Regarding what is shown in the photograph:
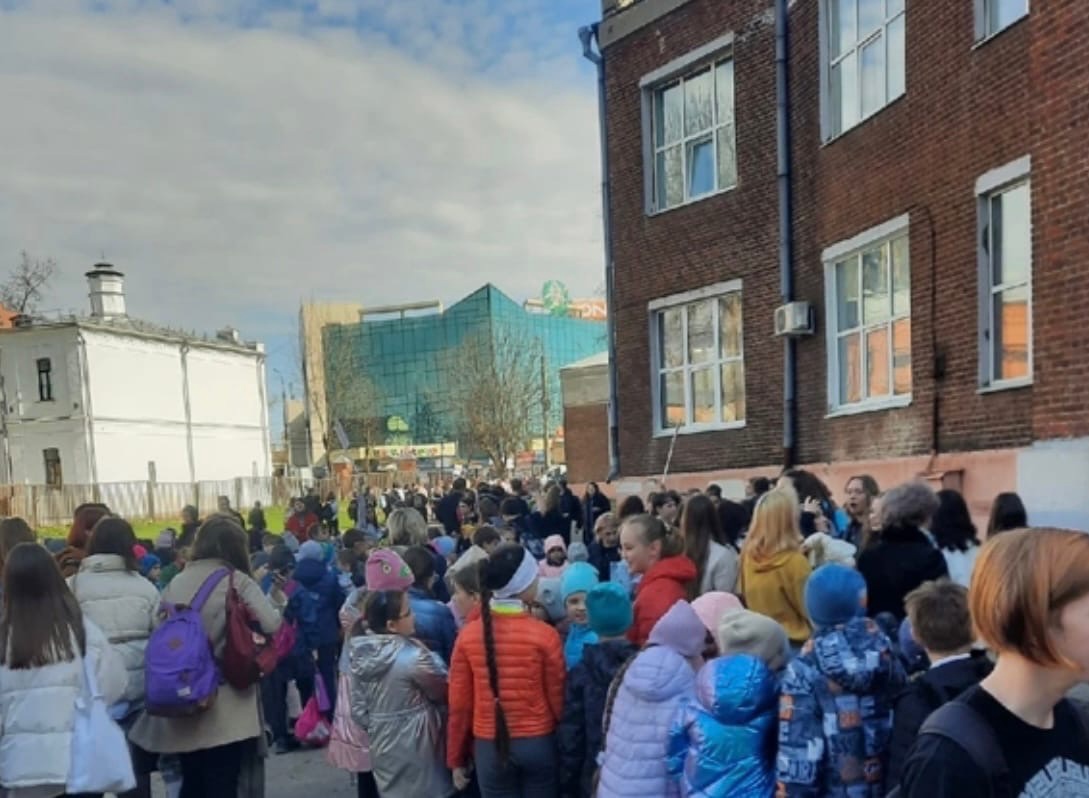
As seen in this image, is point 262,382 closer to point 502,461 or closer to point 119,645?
point 502,461

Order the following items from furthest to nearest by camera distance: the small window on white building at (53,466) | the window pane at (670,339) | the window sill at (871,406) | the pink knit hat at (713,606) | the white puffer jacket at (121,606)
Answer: the small window on white building at (53,466) → the window pane at (670,339) → the window sill at (871,406) → the white puffer jacket at (121,606) → the pink knit hat at (713,606)

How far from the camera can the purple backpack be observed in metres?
4.04

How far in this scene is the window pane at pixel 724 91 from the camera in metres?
13.5

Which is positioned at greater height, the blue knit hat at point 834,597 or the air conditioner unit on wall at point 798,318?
the air conditioner unit on wall at point 798,318

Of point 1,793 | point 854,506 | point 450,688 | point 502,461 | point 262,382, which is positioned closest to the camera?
point 1,793

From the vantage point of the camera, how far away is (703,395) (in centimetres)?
1430

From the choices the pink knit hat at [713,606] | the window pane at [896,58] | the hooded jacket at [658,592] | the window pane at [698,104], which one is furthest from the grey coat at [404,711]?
the window pane at [698,104]

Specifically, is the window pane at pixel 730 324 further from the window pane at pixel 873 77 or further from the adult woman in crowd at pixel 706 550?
the adult woman in crowd at pixel 706 550

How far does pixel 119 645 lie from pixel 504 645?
2.08 meters

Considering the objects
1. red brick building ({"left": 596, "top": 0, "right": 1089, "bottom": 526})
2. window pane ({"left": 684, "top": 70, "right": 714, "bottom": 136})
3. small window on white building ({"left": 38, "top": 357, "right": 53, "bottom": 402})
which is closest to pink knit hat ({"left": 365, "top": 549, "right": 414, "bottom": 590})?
red brick building ({"left": 596, "top": 0, "right": 1089, "bottom": 526})

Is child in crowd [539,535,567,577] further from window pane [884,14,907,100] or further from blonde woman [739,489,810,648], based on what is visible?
window pane [884,14,907,100]

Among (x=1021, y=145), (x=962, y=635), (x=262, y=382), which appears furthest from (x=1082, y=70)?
(x=262, y=382)

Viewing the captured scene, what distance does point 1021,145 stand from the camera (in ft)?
26.0

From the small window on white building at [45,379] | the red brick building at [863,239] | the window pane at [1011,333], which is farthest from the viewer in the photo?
the small window on white building at [45,379]
